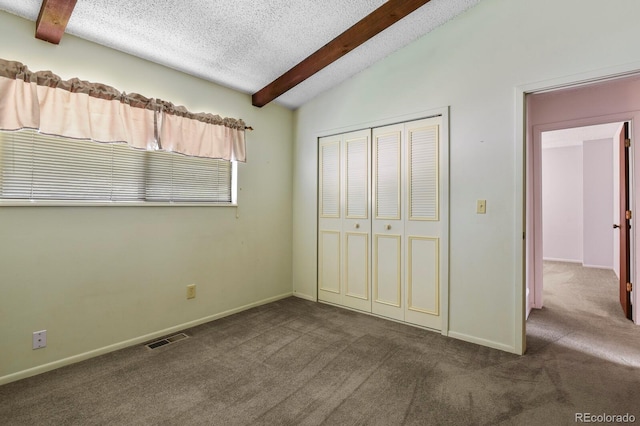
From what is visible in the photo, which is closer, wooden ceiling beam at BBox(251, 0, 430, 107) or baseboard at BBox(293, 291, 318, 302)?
wooden ceiling beam at BBox(251, 0, 430, 107)

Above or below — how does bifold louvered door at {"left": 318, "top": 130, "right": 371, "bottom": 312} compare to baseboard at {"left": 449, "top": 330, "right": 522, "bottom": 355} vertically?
above

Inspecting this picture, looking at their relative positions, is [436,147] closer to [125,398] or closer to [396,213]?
[396,213]

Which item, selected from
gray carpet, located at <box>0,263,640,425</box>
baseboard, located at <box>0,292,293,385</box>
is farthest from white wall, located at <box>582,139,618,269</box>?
baseboard, located at <box>0,292,293,385</box>

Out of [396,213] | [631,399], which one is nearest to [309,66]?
[396,213]

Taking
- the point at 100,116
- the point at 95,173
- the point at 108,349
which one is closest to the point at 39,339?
the point at 108,349

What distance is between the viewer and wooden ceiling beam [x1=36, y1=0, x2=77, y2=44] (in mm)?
A: 1866

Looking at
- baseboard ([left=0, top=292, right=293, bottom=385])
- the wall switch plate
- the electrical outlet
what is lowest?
baseboard ([left=0, top=292, right=293, bottom=385])

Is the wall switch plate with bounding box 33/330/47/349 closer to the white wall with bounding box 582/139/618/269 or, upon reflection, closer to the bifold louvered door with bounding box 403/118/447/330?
the bifold louvered door with bounding box 403/118/447/330

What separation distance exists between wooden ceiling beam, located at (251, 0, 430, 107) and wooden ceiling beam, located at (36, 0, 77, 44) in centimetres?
171

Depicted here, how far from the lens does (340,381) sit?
199 cm

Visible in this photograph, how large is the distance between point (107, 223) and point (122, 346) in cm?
102

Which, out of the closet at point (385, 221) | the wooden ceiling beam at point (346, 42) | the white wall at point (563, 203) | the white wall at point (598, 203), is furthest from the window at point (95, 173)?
the white wall at point (598, 203)

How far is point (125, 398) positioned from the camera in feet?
5.98

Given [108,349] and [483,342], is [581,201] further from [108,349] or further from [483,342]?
[108,349]
